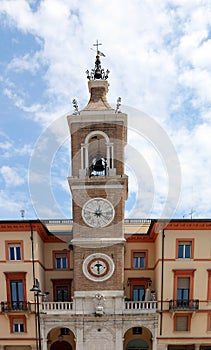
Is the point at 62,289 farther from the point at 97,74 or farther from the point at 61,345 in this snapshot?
the point at 97,74

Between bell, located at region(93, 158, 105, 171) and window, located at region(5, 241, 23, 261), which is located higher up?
bell, located at region(93, 158, 105, 171)

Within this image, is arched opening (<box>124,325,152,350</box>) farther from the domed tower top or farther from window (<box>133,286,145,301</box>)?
the domed tower top

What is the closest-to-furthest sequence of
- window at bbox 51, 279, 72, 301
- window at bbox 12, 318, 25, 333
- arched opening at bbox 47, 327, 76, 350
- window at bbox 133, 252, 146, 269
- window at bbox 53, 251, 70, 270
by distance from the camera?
window at bbox 12, 318, 25, 333
arched opening at bbox 47, 327, 76, 350
window at bbox 51, 279, 72, 301
window at bbox 133, 252, 146, 269
window at bbox 53, 251, 70, 270

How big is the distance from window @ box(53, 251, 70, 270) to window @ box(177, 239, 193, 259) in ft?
40.8

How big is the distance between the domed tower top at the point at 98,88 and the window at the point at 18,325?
899 inches

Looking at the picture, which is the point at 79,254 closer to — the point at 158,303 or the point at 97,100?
the point at 158,303

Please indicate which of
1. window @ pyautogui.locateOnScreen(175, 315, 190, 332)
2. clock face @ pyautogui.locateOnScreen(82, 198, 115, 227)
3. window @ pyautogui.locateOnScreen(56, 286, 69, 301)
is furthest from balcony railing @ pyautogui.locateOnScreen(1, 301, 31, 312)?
window @ pyautogui.locateOnScreen(175, 315, 190, 332)

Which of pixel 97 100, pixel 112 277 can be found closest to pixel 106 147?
pixel 97 100

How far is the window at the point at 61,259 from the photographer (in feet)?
122

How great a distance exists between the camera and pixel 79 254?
1293 inches

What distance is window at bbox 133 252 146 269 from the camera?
36969 mm

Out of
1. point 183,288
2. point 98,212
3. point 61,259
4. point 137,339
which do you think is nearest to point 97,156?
point 98,212

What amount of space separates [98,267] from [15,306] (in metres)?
9.19

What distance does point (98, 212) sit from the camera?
32812 millimetres
